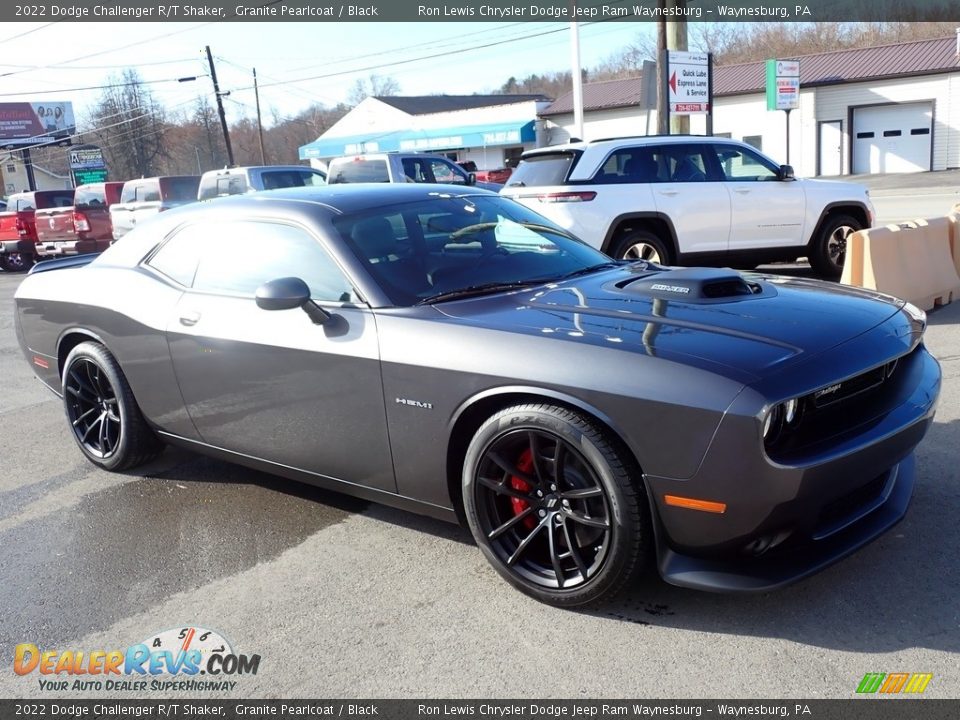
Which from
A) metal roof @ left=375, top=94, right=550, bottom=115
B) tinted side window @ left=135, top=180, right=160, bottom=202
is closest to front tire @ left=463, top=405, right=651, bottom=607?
tinted side window @ left=135, top=180, right=160, bottom=202

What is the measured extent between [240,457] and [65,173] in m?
102

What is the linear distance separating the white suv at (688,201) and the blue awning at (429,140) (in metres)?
36.9

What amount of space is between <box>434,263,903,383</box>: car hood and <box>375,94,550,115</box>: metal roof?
159 feet

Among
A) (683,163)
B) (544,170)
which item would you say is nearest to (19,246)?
(544,170)

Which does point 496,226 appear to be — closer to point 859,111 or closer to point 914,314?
point 914,314

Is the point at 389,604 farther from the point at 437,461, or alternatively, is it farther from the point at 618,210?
the point at 618,210

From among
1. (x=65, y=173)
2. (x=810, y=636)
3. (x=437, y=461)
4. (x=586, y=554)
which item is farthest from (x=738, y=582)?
(x=65, y=173)

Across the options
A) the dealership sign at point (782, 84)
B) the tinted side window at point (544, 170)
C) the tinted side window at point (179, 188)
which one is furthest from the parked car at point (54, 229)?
the dealership sign at point (782, 84)

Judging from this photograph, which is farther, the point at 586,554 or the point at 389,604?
→ the point at 389,604

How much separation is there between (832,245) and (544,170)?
3497mm

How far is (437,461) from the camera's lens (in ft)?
11.1

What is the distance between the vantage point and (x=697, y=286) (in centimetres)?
355

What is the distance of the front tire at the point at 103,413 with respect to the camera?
4738 millimetres

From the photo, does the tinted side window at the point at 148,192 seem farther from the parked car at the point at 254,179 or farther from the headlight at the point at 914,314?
the headlight at the point at 914,314
